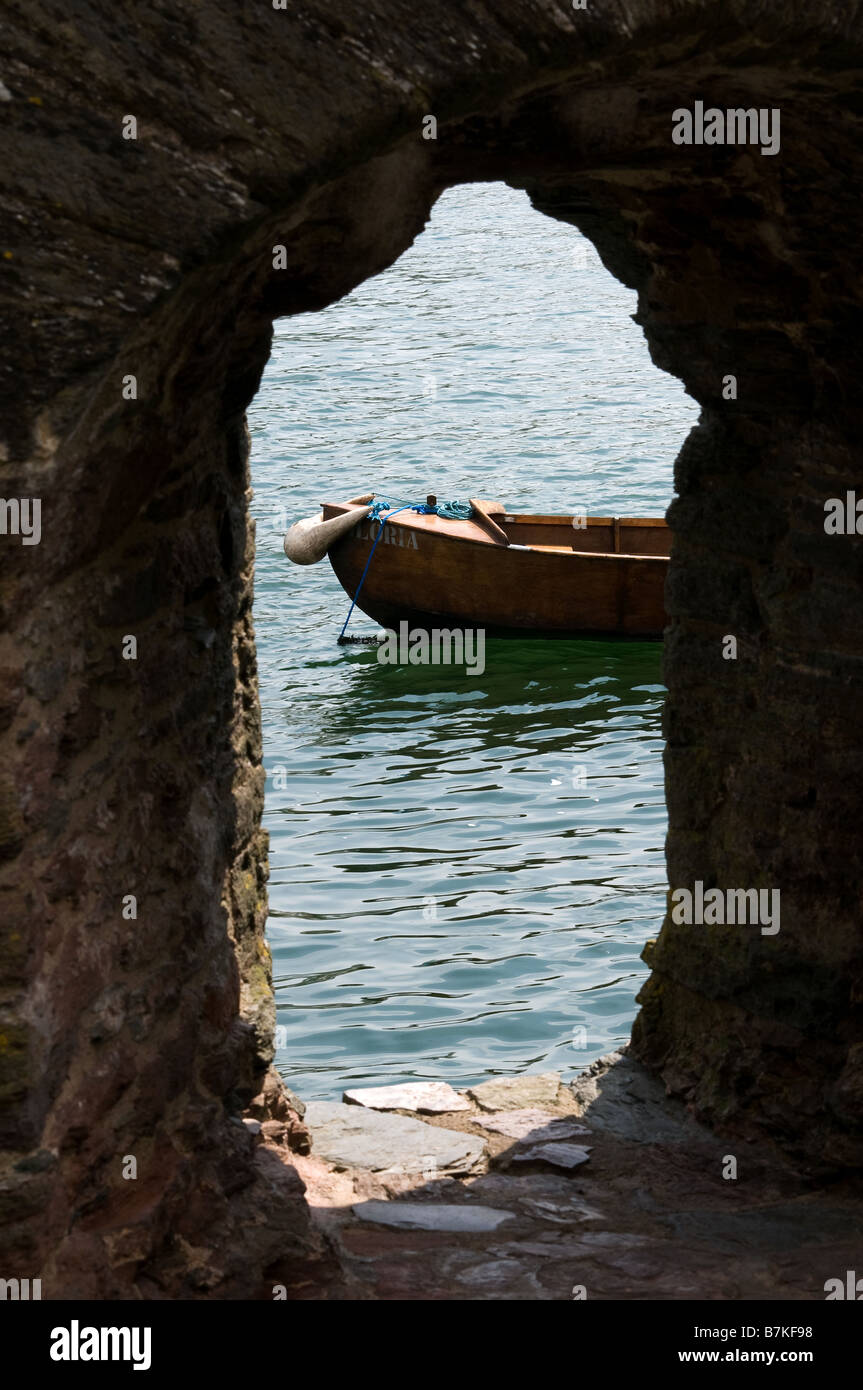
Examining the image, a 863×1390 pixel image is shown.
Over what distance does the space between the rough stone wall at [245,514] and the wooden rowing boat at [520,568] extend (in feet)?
27.4

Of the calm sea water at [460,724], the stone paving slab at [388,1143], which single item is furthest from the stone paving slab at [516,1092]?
the calm sea water at [460,724]

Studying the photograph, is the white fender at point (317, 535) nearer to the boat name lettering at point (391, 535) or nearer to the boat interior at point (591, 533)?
the boat name lettering at point (391, 535)

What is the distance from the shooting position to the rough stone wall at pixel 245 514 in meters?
2.52

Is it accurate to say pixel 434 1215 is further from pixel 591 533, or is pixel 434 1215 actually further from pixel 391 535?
pixel 591 533

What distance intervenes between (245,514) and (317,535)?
990cm

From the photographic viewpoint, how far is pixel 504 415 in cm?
2105

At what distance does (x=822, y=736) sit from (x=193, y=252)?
8.22 ft

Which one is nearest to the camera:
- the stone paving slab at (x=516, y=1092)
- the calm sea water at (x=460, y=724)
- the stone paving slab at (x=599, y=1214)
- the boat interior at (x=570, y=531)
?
the stone paving slab at (x=599, y=1214)

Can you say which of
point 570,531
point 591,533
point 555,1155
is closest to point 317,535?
point 570,531

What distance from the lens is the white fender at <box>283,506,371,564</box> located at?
13.8m

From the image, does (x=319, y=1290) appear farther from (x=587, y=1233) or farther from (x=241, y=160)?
(x=241, y=160)

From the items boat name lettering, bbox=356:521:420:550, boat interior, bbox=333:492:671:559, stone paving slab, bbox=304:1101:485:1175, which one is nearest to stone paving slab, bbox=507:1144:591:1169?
stone paving slab, bbox=304:1101:485:1175

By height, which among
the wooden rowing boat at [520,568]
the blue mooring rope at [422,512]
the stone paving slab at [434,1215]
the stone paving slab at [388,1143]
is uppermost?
the blue mooring rope at [422,512]

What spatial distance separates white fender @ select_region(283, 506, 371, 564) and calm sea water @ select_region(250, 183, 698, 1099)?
1054 millimetres
